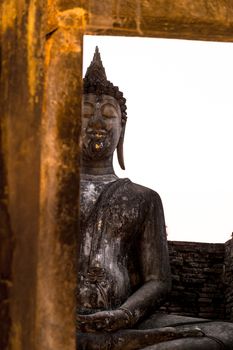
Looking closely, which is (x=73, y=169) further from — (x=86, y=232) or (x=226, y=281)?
(x=226, y=281)

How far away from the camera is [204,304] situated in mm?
11508

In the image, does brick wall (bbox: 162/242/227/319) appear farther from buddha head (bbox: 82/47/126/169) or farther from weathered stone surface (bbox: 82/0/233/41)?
weathered stone surface (bbox: 82/0/233/41)

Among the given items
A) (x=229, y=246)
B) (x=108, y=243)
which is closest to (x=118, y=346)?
(x=108, y=243)

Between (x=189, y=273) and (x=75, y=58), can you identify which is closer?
(x=75, y=58)

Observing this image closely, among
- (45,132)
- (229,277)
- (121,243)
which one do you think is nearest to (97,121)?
(121,243)

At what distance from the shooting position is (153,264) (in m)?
10.1

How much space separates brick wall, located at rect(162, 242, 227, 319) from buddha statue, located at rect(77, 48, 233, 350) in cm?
130

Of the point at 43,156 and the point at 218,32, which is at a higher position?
the point at 218,32

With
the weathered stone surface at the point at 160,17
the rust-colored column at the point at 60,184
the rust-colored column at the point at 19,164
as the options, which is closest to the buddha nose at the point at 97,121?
the weathered stone surface at the point at 160,17

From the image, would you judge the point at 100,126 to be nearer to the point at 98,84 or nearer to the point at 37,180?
the point at 98,84

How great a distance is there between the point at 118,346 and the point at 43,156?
2.69m

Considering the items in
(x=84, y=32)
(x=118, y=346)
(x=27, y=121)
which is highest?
(x=84, y=32)

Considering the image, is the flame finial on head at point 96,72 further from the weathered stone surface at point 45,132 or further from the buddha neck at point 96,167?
the weathered stone surface at point 45,132

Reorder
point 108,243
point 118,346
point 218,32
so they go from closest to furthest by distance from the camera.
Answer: point 218,32, point 118,346, point 108,243
